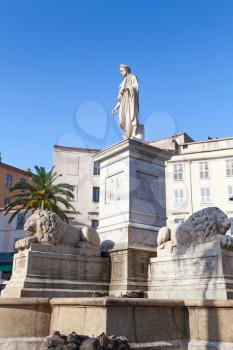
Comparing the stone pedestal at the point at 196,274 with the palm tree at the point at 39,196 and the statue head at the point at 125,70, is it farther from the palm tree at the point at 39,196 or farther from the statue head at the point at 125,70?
the palm tree at the point at 39,196

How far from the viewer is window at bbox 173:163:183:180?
43.4 m

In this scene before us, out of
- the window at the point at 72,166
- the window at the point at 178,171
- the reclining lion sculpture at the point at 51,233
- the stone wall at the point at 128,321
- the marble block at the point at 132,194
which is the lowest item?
the stone wall at the point at 128,321

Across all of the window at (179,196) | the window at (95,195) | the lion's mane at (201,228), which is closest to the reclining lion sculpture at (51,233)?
the lion's mane at (201,228)

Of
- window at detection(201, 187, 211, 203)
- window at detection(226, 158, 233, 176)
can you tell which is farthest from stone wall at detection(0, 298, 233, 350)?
window at detection(226, 158, 233, 176)

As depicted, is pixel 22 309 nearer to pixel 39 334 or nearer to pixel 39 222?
pixel 39 334

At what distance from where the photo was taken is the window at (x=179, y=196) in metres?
42.3

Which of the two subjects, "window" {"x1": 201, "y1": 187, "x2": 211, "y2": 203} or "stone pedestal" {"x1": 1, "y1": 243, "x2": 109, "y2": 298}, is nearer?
"stone pedestal" {"x1": 1, "y1": 243, "x2": 109, "y2": 298}

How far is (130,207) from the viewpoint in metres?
10.4

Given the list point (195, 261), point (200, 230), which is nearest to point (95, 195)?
point (200, 230)

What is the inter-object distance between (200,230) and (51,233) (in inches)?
139

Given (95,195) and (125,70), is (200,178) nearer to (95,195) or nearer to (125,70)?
(95,195)

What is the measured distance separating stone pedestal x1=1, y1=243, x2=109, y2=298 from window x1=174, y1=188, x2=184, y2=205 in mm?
33486

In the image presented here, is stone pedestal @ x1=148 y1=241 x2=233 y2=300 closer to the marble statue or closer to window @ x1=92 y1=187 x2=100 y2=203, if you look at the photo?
the marble statue

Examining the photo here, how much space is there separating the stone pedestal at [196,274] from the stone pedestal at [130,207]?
0.67 m
